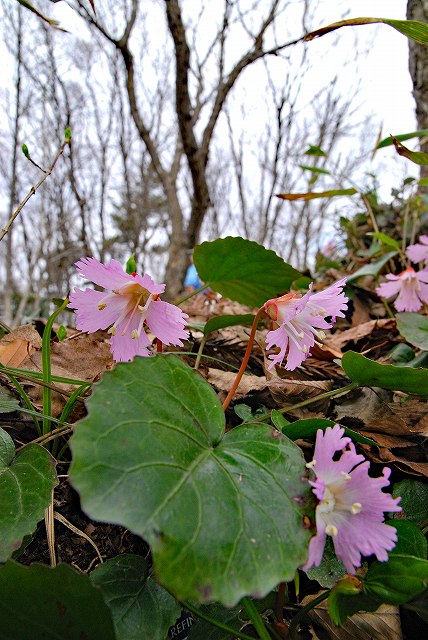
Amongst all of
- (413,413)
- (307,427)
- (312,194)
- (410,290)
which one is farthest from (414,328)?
(312,194)

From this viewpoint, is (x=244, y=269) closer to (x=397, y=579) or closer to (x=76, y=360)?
(x=76, y=360)

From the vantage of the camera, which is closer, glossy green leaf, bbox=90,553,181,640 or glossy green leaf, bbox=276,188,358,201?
glossy green leaf, bbox=90,553,181,640

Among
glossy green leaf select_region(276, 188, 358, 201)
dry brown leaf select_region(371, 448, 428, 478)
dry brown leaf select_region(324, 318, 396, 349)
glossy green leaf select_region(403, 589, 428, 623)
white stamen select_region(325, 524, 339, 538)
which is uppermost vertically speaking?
glossy green leaf select_region(276, 188, 358, 201)

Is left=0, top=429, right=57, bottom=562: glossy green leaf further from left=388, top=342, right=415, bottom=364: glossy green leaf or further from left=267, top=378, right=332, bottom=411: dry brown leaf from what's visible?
left=388, top=342, right=415, bottom=364: glossy green leaf

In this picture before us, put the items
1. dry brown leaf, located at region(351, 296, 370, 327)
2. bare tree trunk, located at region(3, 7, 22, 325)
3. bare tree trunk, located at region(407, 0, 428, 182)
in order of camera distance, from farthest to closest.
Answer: bare tree trunk, located at region(3, 7, 22, 325) < bare tree trunk, located at region(407, 0, 428, 182) < dry brown leaf, located at region(351, 296, 370, 327)

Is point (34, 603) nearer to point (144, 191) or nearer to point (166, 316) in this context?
point (166, 316)

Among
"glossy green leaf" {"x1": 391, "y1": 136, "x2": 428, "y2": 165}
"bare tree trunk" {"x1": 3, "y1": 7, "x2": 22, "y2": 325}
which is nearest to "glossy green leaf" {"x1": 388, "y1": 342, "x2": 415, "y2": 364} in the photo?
"glossy green leaf" {"x1": 391, "y1": 136, "x2": 428, "y2": 165}

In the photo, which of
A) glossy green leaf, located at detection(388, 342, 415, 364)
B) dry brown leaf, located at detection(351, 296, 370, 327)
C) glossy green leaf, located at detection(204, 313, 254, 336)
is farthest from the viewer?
dry brown leaf, located at detection(351, 296, 370, 327)

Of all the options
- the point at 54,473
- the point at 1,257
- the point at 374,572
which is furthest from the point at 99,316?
the point at 1,257
